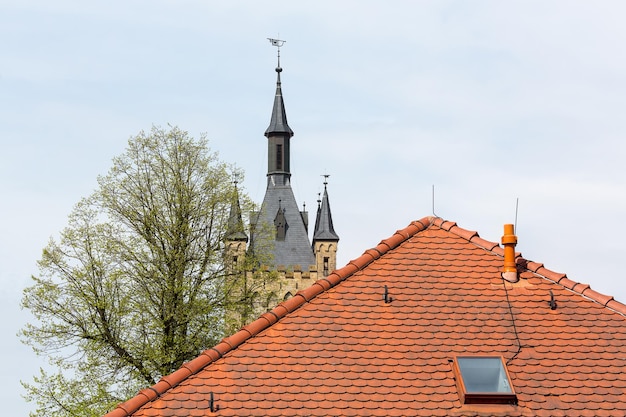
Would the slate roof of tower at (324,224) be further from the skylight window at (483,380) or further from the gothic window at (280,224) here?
the skylight window at (483,380)

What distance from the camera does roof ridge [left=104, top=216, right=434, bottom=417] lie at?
41.0 feet

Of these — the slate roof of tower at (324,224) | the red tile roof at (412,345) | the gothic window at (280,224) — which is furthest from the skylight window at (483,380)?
the gothic window at (280,224)

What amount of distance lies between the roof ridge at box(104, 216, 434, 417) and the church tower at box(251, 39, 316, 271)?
56367mm

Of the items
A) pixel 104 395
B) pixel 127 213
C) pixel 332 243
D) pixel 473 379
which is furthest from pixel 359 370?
pixel 332 243

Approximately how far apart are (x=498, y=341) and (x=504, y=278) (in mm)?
1187

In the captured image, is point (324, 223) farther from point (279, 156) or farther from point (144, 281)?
point (144, 281)

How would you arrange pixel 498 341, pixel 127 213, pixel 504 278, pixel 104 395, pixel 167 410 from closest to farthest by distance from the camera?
pixel 167 410
pixel 498 341
pixel 504 278
pixel 104 395
pixel 127 213

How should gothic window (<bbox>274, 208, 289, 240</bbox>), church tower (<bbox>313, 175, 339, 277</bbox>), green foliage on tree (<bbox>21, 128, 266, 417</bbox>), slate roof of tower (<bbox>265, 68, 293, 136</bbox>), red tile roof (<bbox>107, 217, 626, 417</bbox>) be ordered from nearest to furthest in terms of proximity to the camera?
1. red tile roof (<bbox>107, 217, 626, 417</bbox>)
2. green foliage on tree (<bbox>21, 128, 266, 417</bbox>)
3. church tower (<bbox>313, 175, 339, 277</bbox>)
4. gothic window (<bbox>274, 208, 289, 240</bbox>)
5. slate roof of tower (<bbox>265, 68, 293, 136</bbox>)

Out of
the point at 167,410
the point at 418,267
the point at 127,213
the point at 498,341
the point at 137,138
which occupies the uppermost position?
the point at 137,138

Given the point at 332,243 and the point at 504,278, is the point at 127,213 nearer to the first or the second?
the point at 504,278

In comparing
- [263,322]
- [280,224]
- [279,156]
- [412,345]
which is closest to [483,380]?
[412,345]

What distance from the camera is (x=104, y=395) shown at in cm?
2834

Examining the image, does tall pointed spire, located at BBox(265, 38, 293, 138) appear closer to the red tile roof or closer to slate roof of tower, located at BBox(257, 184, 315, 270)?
slate roof of tower, located at BBox(257, 184, 315, 270)

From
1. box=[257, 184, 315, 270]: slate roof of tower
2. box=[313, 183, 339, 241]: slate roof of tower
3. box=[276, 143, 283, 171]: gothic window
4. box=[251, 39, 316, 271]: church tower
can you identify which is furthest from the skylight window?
box=[276, 143, 283, 171]: gothic window
